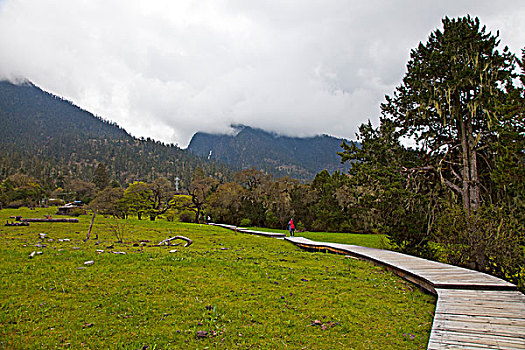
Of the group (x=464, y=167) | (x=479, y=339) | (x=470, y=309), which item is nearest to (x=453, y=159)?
(x=464, y=167)

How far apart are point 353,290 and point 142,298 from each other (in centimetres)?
571

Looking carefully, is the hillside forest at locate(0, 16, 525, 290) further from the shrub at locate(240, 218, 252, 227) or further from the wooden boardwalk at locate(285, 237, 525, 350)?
the shrub at locate(240, 218, 252, 227)

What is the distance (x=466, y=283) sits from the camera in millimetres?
9203

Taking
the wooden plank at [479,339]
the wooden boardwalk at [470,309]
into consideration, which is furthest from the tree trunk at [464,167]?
the wooden plank at [479,339]

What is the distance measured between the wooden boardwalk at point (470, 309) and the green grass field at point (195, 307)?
0.40 meters

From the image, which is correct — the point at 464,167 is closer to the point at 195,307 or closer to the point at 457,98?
the point at 457,98

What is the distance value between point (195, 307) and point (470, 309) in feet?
20.3

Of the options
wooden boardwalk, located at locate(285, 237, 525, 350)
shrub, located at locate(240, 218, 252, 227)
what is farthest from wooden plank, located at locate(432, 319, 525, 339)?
shrub, located at locate(240, 218, 252, 227)

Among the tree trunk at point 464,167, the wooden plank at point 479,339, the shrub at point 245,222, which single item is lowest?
the shrub at point 245,222

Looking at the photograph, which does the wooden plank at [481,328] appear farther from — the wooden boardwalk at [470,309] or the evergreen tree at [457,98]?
the evergreen tree at [457,98]

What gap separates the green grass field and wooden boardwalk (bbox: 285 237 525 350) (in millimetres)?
396

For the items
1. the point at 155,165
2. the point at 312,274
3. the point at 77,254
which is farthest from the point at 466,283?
the point at 155,165

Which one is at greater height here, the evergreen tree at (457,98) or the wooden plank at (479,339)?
the evergreen tree at (457,98)

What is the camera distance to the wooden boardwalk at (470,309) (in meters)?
5.41
